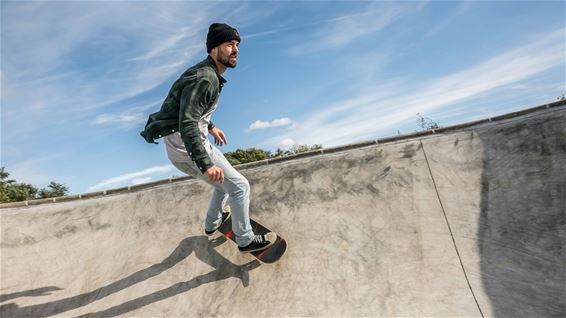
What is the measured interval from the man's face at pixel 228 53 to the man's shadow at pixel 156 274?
8.75 feet


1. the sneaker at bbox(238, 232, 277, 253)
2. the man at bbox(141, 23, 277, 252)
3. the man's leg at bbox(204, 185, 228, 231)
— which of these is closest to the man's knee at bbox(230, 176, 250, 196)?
the man at bbox(141, 23, 277, 252)

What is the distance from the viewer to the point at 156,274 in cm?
496

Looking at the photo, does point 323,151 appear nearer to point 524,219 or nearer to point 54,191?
point 524,219

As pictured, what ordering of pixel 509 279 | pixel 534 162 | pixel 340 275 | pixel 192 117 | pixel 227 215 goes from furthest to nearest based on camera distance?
1. pixel 227 215
2. pixel 534 162
3. pixel 340 275
4. pixel 509 279
5. pixel 192 117

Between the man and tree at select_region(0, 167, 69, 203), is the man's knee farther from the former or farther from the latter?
tree at select_region(0, 167, 69, 203)

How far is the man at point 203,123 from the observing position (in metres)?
3.27

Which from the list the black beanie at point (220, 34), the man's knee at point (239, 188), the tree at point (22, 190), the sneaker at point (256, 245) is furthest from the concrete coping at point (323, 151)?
the tree at point (22, 190)

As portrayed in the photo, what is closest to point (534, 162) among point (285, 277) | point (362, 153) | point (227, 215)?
point (362, 153)

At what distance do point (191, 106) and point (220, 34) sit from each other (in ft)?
2.77

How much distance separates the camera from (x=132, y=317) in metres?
4.38

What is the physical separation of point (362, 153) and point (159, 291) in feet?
12.7

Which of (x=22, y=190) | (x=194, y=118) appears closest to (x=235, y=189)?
(x=194, y=118)

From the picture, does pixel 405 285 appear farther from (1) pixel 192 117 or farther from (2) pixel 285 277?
(1) pixel 192 117

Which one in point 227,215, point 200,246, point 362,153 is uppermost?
point 362,153
